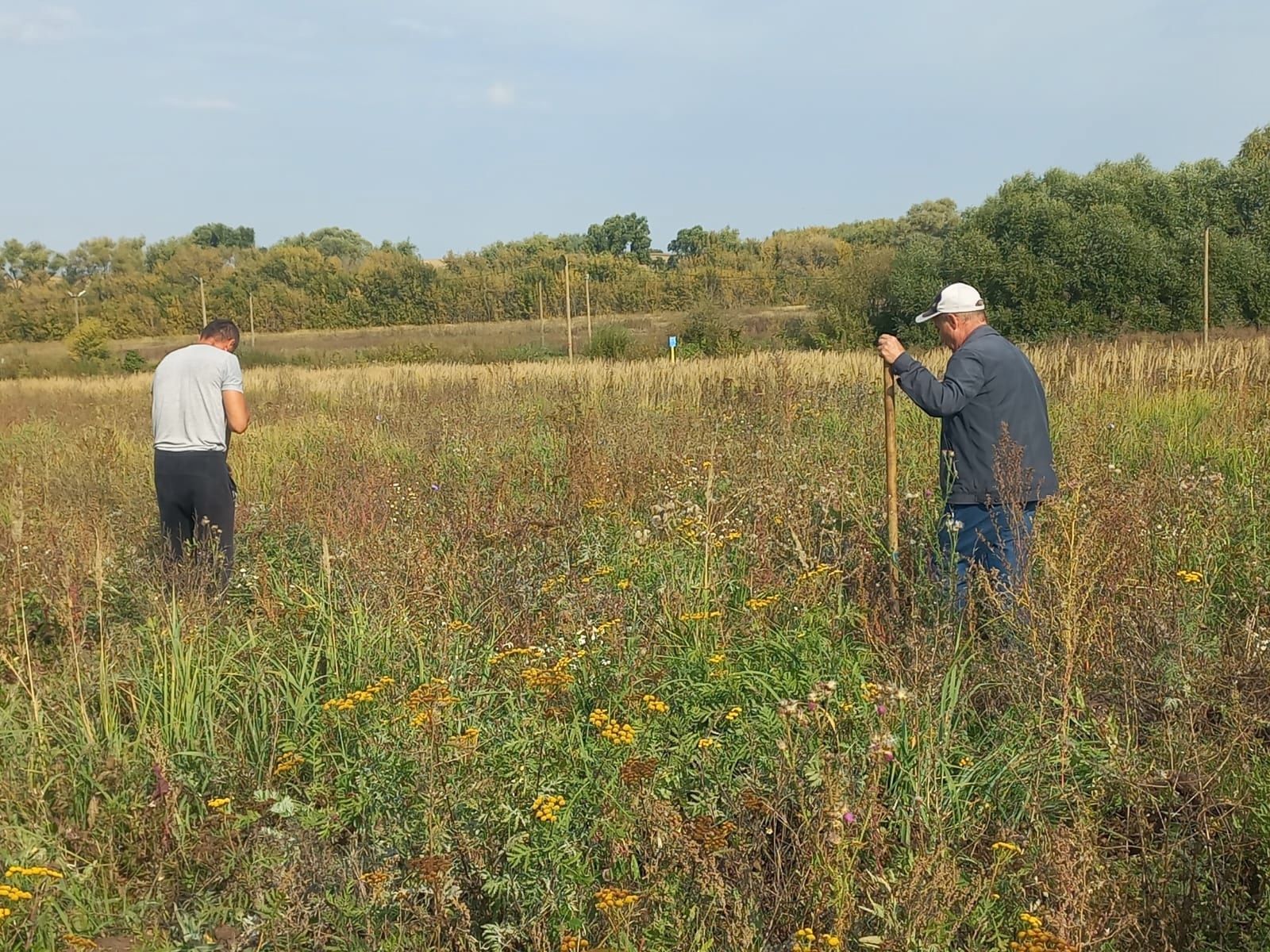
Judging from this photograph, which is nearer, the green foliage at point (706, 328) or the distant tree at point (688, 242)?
the green foliage at point (706, 328)

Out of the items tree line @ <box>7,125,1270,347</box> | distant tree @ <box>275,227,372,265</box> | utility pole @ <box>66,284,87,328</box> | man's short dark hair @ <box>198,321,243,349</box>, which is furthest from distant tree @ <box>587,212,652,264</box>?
man's short dark hair @ <box>198,321,243,349</box>

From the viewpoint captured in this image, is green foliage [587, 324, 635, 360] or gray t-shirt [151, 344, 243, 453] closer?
gray t-shirt [151, 344, 243, 453]

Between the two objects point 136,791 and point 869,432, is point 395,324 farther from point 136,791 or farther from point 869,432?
point 136,791

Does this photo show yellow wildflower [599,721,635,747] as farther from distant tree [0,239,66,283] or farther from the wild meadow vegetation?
distant tree [0,239,66,283]

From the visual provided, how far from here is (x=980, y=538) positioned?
4.21m

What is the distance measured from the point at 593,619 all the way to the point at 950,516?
164cm

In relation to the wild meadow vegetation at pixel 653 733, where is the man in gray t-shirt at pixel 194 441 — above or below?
above

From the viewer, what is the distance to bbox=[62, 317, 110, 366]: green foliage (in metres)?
42.2

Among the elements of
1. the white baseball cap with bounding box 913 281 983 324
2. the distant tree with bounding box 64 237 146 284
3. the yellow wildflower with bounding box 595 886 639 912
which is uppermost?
the distant tree with bounding box 64 237 146 284

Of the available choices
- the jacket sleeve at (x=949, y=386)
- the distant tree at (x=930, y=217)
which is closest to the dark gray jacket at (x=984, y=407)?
the jacket sleeve at (x=949, y=386)

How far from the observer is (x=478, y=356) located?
3462 centimetres

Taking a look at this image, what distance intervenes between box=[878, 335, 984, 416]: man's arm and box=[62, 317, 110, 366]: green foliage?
139 ft

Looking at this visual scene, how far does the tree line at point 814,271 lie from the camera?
32.4 meters

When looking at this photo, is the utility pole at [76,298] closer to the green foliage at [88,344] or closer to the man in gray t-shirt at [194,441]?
the green foliage at [88,344]
